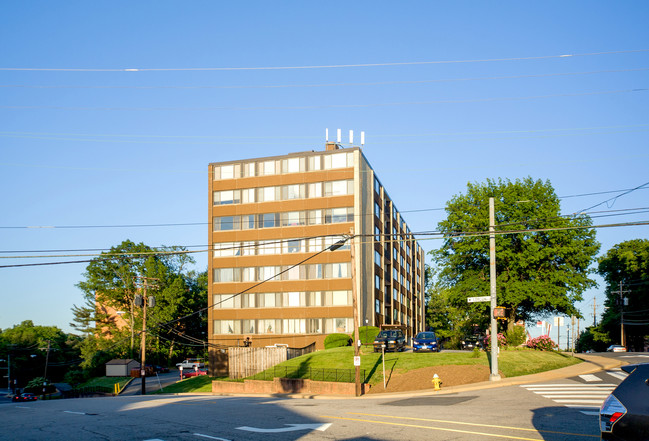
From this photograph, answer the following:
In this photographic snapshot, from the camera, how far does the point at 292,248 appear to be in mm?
65688

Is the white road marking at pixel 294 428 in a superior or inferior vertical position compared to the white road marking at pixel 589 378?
superior

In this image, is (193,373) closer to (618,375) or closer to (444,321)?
(618,375)

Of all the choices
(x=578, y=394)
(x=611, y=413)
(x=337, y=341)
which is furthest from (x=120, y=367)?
(x=611, y=413)

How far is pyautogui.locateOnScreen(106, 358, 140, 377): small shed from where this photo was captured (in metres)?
75.5

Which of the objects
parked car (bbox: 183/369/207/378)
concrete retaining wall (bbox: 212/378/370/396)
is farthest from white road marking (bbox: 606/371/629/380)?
parked car (bbox: 183/369/207/378)

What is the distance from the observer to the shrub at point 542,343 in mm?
40062

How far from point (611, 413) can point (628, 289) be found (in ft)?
297

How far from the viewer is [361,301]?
207ft

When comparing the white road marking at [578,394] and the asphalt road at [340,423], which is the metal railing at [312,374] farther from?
the asphalt road at [340,423]

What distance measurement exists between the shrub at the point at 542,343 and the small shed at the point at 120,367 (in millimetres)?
53579

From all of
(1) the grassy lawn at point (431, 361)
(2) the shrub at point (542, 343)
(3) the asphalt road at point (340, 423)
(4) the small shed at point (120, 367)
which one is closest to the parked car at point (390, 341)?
(1) the grassy lawn at point (431, 361)

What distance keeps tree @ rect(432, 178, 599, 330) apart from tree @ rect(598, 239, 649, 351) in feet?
103

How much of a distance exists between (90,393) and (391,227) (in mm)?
43089

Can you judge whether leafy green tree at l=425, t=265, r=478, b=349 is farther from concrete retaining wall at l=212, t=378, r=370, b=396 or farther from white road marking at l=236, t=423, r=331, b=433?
white road marking at l=236, t=423, r=331, b=433
